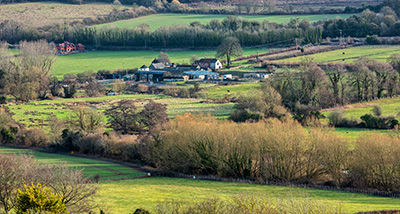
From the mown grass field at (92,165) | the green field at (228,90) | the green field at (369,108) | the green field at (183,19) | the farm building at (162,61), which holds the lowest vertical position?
the mown grass field at (92,165)

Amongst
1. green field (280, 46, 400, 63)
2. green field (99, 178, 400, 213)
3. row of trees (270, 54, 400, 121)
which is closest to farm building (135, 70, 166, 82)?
green field (280, 46, 400, 63)

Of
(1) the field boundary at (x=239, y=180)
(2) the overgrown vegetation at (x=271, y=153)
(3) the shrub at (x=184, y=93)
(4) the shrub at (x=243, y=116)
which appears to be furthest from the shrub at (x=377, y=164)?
(3) the shrub at (x=184, y=93)

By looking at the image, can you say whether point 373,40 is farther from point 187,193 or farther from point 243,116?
point 187,193

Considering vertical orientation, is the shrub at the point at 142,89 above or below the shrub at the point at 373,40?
below

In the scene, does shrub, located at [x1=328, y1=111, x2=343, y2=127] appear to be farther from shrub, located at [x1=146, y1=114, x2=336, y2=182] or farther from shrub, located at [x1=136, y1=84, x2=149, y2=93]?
shrub, located at [x1=136, y1=84, x2=149, y2=93]

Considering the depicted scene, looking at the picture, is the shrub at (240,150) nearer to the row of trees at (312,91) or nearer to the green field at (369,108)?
the row of trees at (312,91)

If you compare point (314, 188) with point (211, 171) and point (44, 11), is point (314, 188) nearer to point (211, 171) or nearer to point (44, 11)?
point (211, 171)

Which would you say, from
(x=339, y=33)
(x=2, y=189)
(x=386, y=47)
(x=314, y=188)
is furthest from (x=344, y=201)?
(x=339, y=33)
